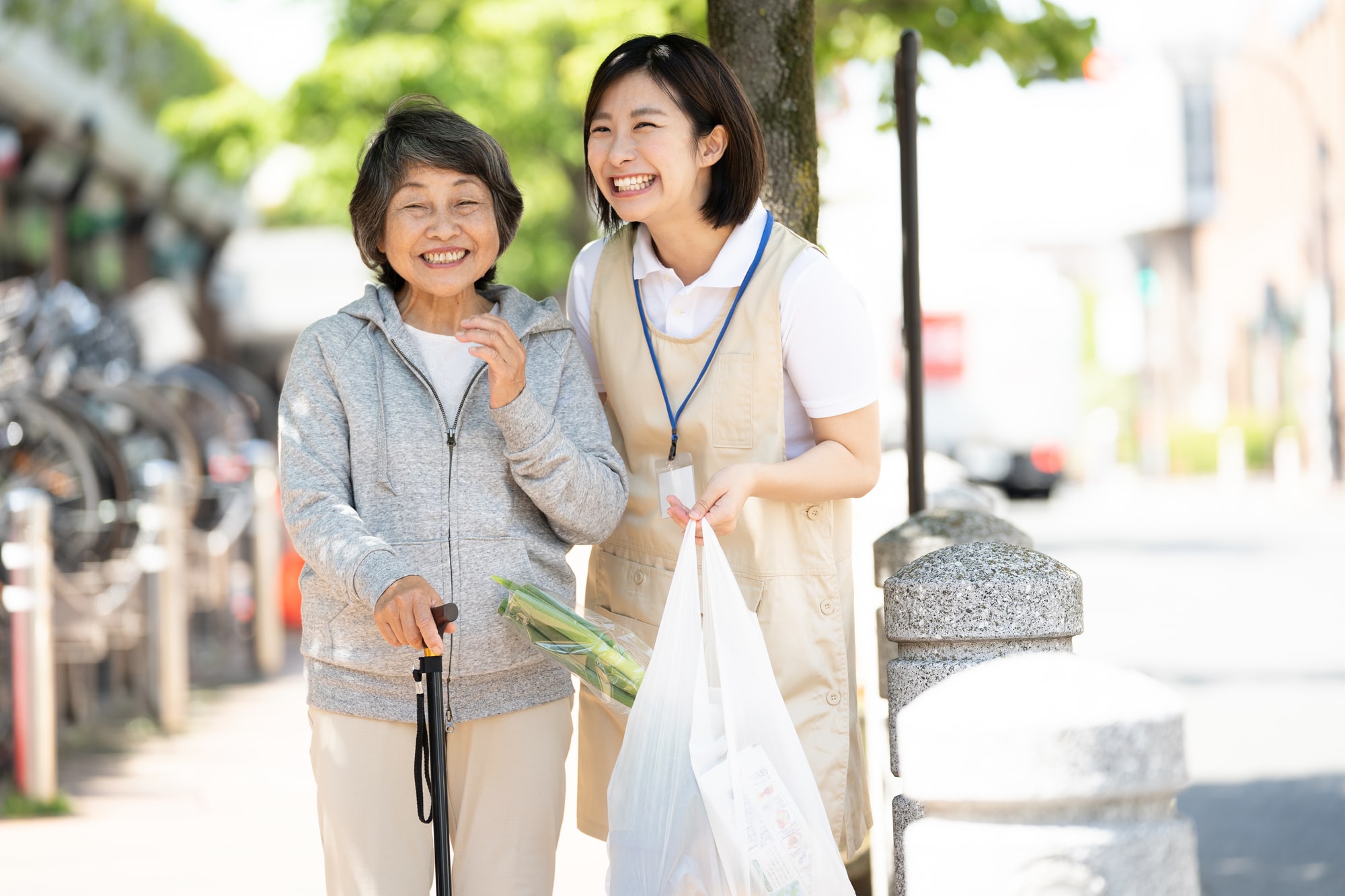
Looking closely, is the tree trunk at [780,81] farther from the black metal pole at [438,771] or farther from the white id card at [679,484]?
the black metal pole at [438,771]

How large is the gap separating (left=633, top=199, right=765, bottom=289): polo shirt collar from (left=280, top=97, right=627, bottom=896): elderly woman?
0.32m

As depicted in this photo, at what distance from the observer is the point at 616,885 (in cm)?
271

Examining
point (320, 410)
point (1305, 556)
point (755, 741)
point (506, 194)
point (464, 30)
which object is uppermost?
point (464, 30)

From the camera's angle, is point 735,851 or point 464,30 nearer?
point 735,851

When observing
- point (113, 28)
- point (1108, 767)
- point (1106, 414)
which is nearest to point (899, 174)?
point (1108, 767)

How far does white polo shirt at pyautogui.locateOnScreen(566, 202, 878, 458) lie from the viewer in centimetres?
297

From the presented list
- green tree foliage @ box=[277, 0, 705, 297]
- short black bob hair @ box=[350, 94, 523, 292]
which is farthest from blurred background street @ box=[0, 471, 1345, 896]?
green tree foliage @ box=[277, 0, 705, 297]

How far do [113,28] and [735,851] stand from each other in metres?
14.7

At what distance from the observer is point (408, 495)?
2777 millimetres

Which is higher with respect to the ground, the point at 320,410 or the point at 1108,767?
the point at 320,410

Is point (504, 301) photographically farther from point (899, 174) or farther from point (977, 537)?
point (899, 174)

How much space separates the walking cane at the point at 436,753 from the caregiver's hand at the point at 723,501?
49 centimetres

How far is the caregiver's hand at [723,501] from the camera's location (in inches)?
110

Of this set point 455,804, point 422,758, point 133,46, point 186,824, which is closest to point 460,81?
point 133,46
